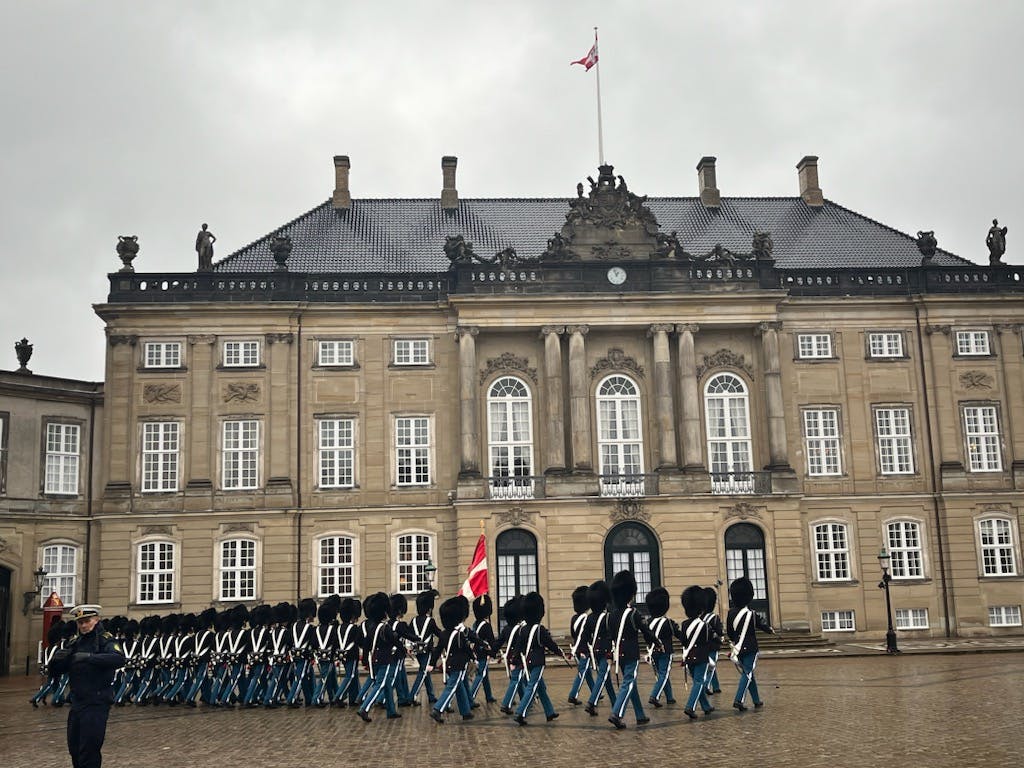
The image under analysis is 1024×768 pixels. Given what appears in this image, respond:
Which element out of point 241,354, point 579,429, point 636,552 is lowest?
point 636,552

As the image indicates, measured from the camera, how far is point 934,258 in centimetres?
4688

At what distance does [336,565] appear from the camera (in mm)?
40844

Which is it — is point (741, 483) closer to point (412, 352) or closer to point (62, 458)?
point (412, 352)

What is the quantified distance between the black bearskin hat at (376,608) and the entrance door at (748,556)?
21.1 meters

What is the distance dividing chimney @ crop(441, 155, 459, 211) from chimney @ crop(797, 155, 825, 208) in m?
15.8

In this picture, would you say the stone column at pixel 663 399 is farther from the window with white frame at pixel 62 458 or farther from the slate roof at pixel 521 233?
the window with white frame at pixel 62 458

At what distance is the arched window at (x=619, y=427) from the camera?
4150cm

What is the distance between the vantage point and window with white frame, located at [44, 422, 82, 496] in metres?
40.3

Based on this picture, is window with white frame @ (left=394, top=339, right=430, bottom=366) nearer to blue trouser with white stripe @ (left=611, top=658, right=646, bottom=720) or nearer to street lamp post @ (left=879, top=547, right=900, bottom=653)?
street lamp post @ (left=879, top=547, right=900, bottom=653)

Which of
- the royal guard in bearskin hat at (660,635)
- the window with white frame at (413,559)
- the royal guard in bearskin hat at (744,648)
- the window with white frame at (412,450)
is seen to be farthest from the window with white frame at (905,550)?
the royal guard in bearskin hat at (660,635)

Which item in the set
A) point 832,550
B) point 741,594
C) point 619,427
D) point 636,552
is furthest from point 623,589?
point 832,550

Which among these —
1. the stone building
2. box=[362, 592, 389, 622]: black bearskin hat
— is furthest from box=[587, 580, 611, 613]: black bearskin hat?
the stone building

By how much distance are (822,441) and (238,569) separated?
21915 millimetres

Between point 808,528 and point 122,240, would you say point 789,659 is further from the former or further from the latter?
point 122,240
